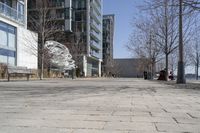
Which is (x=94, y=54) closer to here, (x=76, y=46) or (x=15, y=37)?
(x=76, y=46)

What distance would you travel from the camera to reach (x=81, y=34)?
9356 cm

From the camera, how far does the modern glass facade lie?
128 ft

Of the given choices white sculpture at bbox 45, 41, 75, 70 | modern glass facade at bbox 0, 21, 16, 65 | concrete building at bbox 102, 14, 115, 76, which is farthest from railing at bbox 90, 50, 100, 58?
modern glass facade at bbox 0, 21, 16, 65

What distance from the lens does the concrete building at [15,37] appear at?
1550 inches

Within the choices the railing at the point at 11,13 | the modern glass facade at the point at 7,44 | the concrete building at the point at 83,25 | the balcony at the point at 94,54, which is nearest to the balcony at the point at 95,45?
the concrete building at the point at 83,25

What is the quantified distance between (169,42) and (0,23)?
17.6m

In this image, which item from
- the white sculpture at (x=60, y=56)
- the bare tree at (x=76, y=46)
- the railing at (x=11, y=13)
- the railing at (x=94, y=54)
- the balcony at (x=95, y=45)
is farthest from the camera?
the railing at (x=94, y=54)

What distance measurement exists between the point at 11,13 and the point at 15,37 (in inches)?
115

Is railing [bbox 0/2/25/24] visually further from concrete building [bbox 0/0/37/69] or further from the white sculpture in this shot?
the white sculpture

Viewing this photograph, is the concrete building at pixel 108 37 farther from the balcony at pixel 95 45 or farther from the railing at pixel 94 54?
the balcony at pixel 95 45

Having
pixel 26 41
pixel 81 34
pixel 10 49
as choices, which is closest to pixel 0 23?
pixel 10 49

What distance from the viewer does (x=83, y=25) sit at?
9388 cm

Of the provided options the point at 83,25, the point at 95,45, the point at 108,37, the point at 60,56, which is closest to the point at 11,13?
the point at 60,56

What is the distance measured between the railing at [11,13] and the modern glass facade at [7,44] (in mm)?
1132
